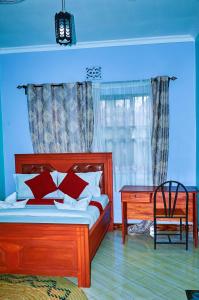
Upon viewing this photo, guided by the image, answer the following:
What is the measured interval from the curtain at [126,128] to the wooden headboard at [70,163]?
13cm

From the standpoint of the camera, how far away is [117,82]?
4.34 meters

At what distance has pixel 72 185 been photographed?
4.09 meters

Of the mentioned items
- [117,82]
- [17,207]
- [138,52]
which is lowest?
[17,207]

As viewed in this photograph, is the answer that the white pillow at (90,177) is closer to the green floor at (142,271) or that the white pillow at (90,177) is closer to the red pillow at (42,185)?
the red pillow at (42,185)

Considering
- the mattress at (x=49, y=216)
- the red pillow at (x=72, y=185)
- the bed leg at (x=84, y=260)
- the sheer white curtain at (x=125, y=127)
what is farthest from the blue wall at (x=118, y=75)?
the bed leg at (x=84, y=260)

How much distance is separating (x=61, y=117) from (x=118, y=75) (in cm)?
111

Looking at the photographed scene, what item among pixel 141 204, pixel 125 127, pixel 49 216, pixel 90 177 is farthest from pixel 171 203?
pixel 49 216

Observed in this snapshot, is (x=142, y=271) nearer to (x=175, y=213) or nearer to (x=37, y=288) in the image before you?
(x=175, y=213)

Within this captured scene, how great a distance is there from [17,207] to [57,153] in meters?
1.25

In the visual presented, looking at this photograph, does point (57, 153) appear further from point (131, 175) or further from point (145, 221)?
point (145, 221)

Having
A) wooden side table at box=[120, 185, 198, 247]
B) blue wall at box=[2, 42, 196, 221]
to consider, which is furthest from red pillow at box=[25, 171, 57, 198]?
wooden side table at box=[120, 185, 198, 247]

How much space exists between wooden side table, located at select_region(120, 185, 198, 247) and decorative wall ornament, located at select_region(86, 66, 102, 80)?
1.79m

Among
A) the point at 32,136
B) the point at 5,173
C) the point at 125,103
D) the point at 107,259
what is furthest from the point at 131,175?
the point at 5,173

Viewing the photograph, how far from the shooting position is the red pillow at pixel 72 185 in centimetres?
402
